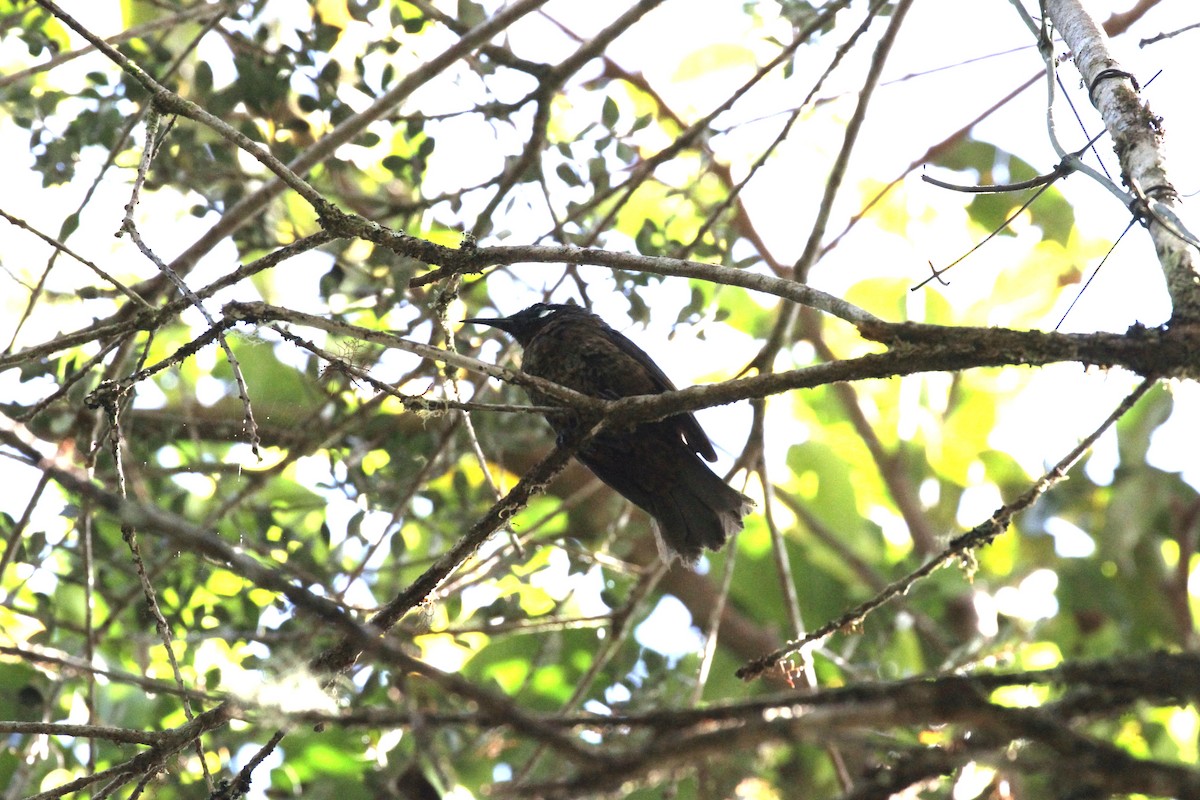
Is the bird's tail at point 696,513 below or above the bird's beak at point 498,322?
below

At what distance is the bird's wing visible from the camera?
426cm

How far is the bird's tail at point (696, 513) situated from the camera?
4223 mm

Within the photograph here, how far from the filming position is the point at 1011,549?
7438mm

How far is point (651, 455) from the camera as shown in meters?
4.25

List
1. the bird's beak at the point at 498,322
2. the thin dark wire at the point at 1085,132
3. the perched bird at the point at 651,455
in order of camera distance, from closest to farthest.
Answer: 1. the thin dark wire at the point at 1085,132
2. the perched bird at the point at 651,455
3. the bird's beak at the point at 498,322

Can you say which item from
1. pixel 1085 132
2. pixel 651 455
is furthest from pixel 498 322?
pixel 1085 132

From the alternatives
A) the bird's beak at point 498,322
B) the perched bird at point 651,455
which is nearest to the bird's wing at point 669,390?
the perched bird at point 651,455

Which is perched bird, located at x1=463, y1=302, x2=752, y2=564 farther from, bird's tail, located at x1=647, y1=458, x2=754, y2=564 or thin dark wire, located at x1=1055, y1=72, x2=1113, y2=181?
thin dark wire, located at x1=1055, y1=72, x2=1113, y2=181

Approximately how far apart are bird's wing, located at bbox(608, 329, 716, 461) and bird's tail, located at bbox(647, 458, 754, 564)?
6cm

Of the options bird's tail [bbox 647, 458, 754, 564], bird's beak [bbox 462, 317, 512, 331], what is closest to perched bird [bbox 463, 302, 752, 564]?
bird's tail [bbox 647, 458, 754, 564]

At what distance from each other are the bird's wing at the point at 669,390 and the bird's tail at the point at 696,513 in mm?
59

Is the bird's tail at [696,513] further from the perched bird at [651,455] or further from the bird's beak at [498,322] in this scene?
the bird's beak at [498,322]

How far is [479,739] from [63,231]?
2957mm

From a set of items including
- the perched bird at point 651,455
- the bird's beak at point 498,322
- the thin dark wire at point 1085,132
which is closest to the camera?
the thin dark wire at point 1085,132
